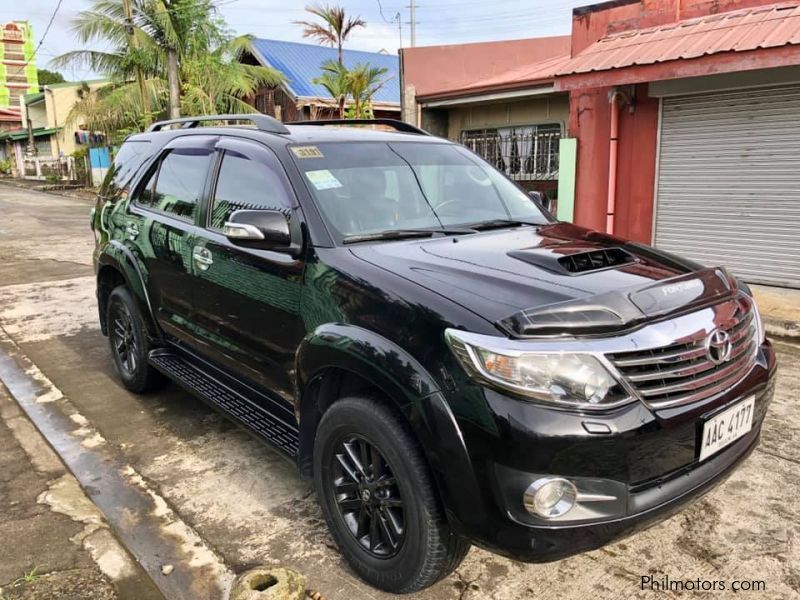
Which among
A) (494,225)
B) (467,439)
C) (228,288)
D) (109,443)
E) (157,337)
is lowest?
(109,443)

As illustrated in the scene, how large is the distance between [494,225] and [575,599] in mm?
1763

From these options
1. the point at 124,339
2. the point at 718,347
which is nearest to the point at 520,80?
the point at 124,339

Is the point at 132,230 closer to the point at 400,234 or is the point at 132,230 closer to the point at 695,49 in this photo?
the point at 400,234

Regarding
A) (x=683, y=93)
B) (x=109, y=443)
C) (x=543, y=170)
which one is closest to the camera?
(x=109, y=443)

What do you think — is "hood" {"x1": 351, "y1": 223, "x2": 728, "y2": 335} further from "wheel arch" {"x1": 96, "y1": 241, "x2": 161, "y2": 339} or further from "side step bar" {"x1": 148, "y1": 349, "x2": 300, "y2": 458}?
"wheel arch" {"x1": 96, "y1": 241, "x2": 161, "y2": 339}

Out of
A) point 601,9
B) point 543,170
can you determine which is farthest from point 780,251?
point 543,170

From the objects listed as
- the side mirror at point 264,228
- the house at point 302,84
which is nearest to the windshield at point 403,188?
the side mirror at point 264,228

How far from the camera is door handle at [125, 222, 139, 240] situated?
175 inches

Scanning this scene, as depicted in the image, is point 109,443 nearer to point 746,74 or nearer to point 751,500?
point 751,500

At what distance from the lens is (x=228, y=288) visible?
3.42m

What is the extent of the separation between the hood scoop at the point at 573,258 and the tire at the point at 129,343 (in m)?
2.87

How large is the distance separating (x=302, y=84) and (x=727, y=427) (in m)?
20.8

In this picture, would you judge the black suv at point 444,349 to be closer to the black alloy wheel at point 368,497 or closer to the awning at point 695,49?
the black alloy wheel at point 368,497

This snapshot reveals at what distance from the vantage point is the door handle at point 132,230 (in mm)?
4446
